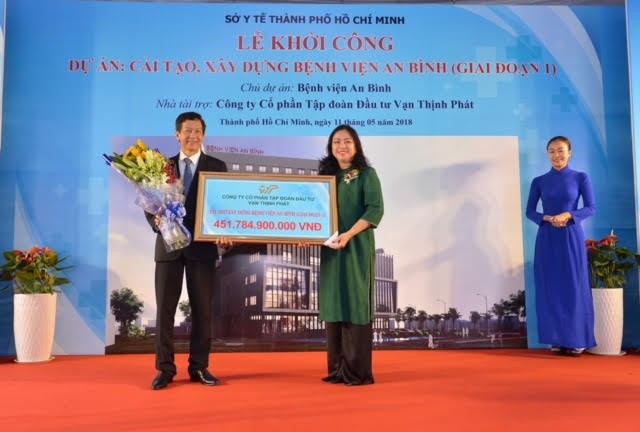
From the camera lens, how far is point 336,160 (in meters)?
3.40

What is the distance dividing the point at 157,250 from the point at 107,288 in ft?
6.51

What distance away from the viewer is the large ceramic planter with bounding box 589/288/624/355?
4.54 metres

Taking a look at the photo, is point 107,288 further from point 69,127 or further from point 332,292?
point 332,292

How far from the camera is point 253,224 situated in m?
3.16

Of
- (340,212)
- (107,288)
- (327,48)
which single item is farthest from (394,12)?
(107,288)

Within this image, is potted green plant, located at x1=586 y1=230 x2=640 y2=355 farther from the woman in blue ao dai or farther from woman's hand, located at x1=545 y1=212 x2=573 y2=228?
woman's hand, located at x1=545 y1=212 x2=573 y2=228

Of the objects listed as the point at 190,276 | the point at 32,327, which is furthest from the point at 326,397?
the point at 32,327

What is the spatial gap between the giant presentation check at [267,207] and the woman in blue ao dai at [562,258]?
2.17 meters

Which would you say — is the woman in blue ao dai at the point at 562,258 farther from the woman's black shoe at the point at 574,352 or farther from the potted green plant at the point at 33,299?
the potted green plant at the point at 33,299

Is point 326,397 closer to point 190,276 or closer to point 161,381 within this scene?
point 161,381

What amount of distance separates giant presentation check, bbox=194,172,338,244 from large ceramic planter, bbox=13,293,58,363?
205cm

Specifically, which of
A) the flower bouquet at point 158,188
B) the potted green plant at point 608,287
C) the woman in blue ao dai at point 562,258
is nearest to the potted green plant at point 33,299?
the flower bouquet at point 158,188

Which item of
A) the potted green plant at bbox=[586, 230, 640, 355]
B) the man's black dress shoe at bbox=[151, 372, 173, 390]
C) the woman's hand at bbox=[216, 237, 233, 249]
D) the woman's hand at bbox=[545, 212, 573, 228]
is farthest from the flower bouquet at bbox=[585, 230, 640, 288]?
the man's black dress shoe at bbox=[151, 372, 173, 390]

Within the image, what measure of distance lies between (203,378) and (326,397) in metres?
0.74
